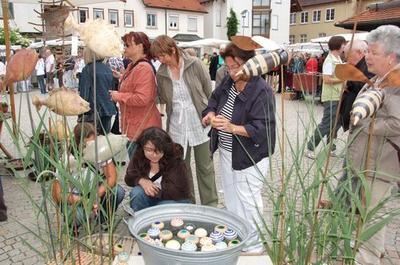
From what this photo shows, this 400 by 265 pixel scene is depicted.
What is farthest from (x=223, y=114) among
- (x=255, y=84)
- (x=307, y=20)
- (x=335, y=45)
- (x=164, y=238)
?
(x=307, y=20)

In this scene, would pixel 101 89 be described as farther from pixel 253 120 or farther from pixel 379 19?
pixel 379 19

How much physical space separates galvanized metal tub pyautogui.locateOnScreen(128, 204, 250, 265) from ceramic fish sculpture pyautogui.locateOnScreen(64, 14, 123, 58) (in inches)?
26.5

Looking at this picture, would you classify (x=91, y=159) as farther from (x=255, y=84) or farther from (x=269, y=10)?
(x=269, y=10)

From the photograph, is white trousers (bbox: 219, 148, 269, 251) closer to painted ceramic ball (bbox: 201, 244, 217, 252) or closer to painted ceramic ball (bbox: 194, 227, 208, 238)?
painted ceramic ball (bbox: 194, 227, 208, 238)

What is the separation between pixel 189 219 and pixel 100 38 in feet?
3.00

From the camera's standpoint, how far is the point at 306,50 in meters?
17.7

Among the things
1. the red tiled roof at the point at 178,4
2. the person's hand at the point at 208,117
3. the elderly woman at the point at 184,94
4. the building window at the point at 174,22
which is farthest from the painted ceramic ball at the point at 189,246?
the building window at the point at 174,22

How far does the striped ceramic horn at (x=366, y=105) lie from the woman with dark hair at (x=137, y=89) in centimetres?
205

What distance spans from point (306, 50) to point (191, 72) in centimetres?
1552

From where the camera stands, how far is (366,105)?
1.34 metres

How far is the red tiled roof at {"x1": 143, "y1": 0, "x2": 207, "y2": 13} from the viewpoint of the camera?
122 feet

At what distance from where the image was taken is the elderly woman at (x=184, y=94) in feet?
10.5

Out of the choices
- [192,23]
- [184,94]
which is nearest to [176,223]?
[184,94]

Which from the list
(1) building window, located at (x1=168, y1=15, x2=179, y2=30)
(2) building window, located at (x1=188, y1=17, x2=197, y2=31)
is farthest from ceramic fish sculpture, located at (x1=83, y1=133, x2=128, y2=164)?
(2) building window, located at (x1=188, y1=17, x2=197, y2=31)
